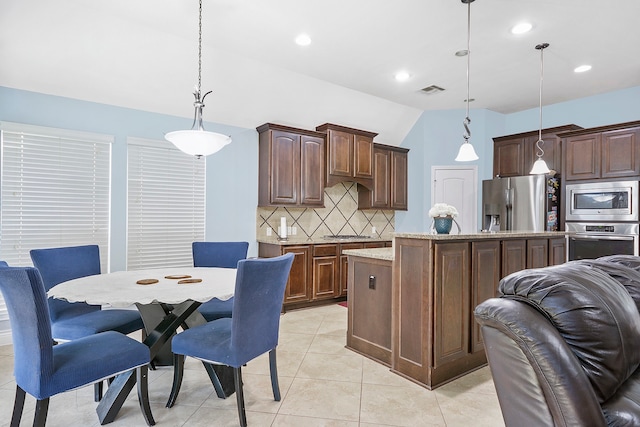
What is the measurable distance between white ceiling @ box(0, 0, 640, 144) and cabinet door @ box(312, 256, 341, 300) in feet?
6.47

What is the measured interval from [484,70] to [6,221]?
5144mm

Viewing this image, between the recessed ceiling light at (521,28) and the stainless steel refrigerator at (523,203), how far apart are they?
6.83ft

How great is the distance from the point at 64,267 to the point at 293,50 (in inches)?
111

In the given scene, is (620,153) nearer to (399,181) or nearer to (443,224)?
(399,181)

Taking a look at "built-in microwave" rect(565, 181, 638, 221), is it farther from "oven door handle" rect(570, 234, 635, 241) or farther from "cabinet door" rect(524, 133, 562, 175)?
"cabinet door" rect(524, 133, 562, 175)

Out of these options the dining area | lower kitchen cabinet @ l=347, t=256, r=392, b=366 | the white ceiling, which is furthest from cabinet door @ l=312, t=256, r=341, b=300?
the white ceiling

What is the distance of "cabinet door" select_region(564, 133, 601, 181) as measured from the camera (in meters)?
4.27

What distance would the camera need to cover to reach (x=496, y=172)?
5363mm

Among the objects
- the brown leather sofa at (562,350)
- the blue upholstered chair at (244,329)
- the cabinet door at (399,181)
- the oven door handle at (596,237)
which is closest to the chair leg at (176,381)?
the blue upholstered chair at (244,329)

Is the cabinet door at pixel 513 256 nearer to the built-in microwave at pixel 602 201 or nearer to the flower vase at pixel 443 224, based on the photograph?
the flower vase at pixel 443 224

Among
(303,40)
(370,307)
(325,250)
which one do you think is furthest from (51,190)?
(370,307)

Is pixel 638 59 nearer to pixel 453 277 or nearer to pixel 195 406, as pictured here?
pixel 453 277

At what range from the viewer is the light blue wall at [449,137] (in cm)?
519

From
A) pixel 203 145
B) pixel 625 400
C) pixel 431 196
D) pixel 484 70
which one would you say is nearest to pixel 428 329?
pixel 625 400
